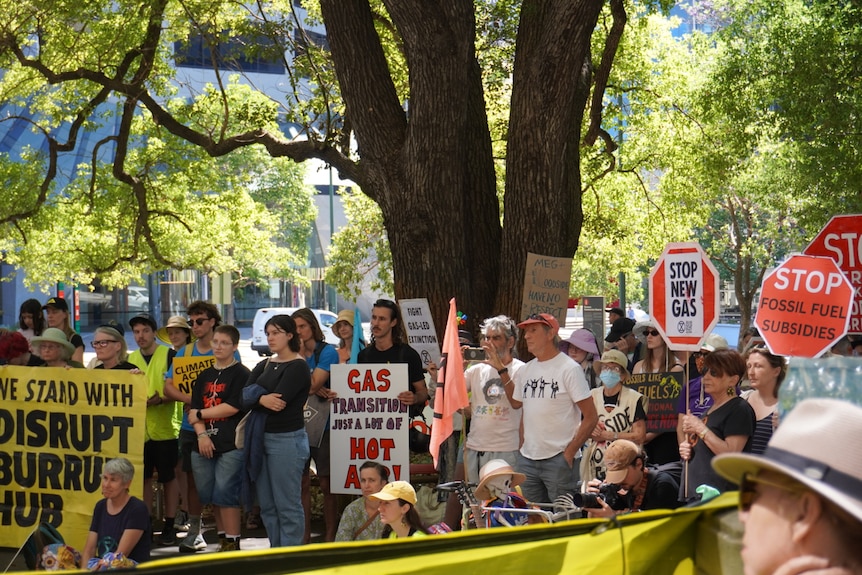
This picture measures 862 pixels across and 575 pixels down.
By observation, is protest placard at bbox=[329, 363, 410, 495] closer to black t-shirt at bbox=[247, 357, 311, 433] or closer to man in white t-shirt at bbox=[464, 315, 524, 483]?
black t-shirt at bbox=[247, 357, 311, 433]

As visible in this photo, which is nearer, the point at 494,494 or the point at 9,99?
the point at 494,494

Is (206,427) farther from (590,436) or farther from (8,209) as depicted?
(8,209)

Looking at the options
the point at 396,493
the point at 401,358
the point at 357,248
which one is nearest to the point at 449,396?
the point at 396,493

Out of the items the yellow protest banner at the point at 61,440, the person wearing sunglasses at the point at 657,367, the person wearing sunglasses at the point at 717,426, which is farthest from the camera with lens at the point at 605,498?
the yellow protest banner at the point at 61,440

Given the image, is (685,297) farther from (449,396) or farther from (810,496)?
(810,496)

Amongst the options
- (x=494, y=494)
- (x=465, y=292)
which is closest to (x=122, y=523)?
(x=494, y=494)

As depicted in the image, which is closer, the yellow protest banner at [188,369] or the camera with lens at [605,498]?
the camera with lens at [605,498]

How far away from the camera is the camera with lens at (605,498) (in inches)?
232

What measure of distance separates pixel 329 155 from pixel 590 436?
6.48 metres

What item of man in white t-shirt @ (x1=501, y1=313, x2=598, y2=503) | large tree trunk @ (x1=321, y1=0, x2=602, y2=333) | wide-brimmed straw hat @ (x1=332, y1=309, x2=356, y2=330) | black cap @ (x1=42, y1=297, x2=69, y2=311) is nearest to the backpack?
man in white t-shirt @ (x1=501, y1=313, x2=598, y2=503)

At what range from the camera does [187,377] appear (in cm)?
971

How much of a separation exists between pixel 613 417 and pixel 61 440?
4.29 meters

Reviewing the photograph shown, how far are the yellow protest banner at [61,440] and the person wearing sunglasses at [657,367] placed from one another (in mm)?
3813

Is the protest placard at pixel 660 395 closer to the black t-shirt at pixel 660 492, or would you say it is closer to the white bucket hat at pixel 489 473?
the black t-shirt at pixel 660 492
